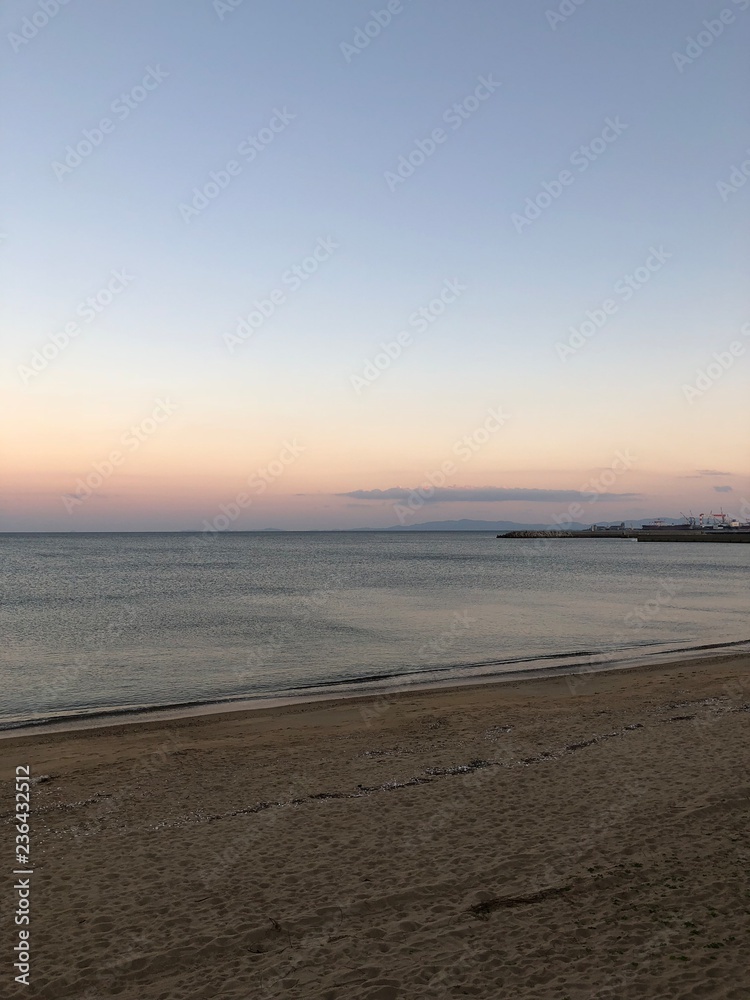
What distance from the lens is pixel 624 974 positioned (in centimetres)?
609

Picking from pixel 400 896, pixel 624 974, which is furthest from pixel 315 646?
pixel 624 974

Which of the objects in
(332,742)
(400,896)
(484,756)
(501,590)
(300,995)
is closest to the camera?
(300,995)

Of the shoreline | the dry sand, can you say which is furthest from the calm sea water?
the dry sand

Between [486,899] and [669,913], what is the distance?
5.96ft

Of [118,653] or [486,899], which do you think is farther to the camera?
[118,653]

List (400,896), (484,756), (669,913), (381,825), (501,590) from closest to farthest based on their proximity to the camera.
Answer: (669,913), (400,896), (381,825), (484,756), (501,590)

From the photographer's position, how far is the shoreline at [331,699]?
1691cm

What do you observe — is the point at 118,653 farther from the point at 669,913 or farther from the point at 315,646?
the point at 669,913

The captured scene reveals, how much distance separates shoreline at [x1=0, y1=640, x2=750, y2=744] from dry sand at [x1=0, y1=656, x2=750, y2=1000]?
7.31 ft

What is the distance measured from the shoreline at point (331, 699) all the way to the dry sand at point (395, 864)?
2228 millimetres

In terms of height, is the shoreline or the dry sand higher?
the dry sand

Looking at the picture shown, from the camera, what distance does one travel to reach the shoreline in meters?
16.9

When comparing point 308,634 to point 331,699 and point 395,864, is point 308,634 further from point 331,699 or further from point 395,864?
point 395,864

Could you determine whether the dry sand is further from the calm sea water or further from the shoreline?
the calm sea water
